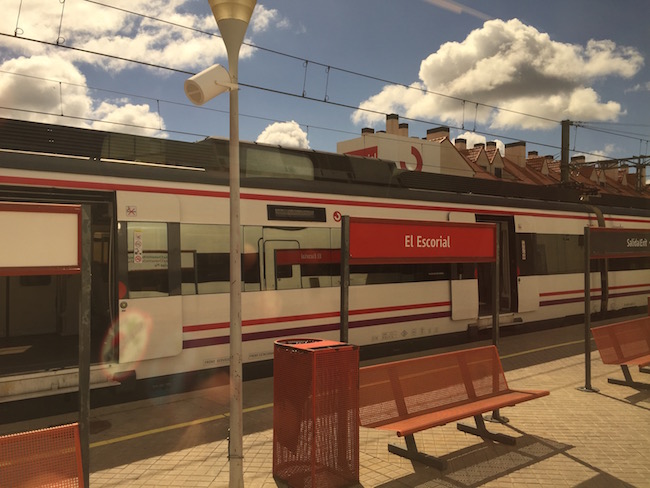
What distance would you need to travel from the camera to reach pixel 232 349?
4.63 m

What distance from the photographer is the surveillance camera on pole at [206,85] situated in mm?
4430

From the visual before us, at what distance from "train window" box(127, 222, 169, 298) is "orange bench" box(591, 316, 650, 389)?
5.84m

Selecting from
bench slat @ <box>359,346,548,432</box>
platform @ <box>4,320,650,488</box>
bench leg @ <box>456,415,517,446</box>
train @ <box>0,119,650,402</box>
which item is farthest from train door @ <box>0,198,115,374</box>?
bench leg @ <box>456,415,517,446</box>

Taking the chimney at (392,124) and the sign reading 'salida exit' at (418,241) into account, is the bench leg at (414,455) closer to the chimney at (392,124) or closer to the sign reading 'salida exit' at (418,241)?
the sign reading 'salida exit' at (418,241)

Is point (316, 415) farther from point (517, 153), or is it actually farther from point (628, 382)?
point (517, 153)

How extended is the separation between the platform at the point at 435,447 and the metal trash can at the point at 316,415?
0.31 m

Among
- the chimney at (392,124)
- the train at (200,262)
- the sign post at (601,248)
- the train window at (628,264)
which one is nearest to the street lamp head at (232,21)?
the train at (200,262)

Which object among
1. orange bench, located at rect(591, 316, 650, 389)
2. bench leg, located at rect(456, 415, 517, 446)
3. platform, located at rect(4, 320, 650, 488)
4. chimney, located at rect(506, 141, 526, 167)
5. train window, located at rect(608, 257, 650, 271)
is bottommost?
platform, located at rect(4, 320, 650, 488)

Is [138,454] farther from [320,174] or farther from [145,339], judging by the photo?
[320,174]

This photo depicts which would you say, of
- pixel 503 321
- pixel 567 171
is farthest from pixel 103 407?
pixel 567 171

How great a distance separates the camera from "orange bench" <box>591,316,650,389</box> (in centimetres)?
812

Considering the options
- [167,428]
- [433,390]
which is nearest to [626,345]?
[433,390]

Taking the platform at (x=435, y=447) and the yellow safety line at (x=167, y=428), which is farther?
the yellow safety line at (x=167, y=428)

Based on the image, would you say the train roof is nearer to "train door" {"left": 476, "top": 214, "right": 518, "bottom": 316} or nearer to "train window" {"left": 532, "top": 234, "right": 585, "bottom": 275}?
"train door" {"left": 476, "top": 214, "right": 518, "bottom": 316}
